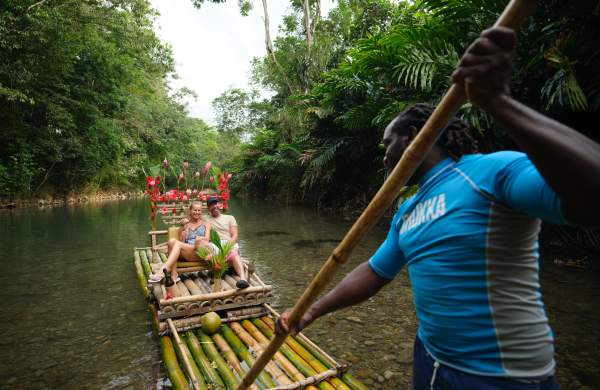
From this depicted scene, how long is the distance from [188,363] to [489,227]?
2757 mm

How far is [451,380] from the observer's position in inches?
44.8

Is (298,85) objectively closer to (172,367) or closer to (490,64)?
(172,367)

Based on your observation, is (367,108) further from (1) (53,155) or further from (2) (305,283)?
(1) (53,155)

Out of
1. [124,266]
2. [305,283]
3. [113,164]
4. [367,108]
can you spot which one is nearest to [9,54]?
[113,164]

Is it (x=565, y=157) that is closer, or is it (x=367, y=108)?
(x=565, y=157)

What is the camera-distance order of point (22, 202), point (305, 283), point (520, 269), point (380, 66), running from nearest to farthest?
1. point (520, 269)
2. point (305, 283)
3. point (380, 66)
4. point (22, 202)

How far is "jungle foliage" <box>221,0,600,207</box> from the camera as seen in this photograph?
5.18 m

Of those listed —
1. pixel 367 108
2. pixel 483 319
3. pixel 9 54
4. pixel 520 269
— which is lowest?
pixel 483 319

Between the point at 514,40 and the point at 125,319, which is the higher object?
the point at 514,40

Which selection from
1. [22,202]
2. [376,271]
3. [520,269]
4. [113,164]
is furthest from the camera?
[113,164]

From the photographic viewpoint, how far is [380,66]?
941 cm

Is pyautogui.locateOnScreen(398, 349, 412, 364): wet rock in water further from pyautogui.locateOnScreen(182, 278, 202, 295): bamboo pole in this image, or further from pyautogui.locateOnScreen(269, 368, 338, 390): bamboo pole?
pyautogui.locateOnScreen(182, 278, 202, 295): bamboo pole

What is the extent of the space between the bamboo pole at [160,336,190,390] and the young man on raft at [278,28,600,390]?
223 centimetres

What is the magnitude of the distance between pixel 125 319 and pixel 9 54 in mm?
15933
